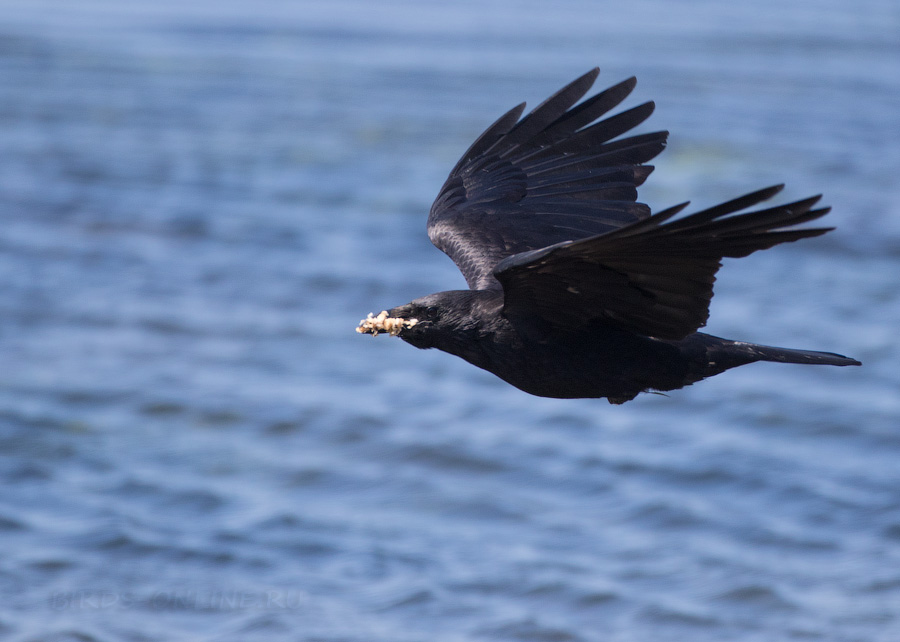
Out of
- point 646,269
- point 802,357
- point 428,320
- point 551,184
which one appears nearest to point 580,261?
point 646,269

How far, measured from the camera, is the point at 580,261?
13.1 feet

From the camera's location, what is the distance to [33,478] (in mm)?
8617

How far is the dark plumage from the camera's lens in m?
3.79

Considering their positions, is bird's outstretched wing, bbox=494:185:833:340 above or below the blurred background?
below

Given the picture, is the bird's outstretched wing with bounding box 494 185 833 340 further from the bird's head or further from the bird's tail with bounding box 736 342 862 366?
the bird's tail with bounding box 736 342 862 366

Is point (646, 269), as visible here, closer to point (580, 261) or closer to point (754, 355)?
point (580, 261)

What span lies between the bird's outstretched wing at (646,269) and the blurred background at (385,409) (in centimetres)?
324

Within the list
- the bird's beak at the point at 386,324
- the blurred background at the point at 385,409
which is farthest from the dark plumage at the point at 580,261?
the blurred background at the point at 385,409

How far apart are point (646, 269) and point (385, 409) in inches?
231

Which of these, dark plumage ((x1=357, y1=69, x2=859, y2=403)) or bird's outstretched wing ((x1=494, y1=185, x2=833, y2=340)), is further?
dark plumage ((x1=357, y1=69, x2=859, y2=403))

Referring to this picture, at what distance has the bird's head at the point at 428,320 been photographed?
15.0ft

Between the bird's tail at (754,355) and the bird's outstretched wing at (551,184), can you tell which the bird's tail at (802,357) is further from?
the bird's outstretched wing at (551,184)

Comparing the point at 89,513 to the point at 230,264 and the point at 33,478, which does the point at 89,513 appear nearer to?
the point at 33,478

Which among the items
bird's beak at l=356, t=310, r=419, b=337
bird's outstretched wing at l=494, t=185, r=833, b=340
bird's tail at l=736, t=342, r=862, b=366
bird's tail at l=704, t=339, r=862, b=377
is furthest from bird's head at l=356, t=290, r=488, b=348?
bird's tail at l=736, t=342, r=862, b=366
